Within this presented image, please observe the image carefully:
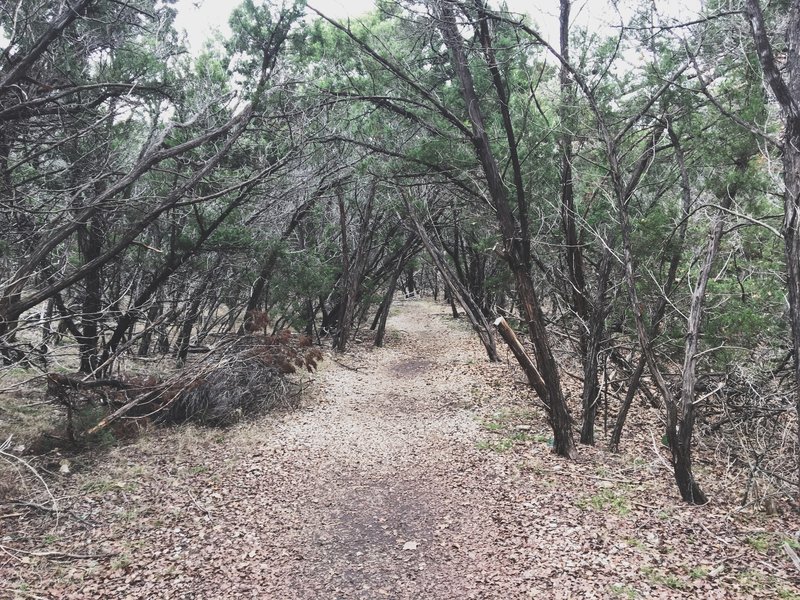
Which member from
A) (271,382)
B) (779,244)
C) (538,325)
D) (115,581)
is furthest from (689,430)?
(271,382)

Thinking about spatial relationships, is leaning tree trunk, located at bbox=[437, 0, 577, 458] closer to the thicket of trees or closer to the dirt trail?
the thicket of trees

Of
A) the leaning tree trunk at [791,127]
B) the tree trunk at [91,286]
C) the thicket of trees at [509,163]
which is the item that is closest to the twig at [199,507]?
the thicket of trees at [509,163]

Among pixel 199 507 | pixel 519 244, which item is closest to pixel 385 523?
pixel 199 507

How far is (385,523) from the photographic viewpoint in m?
5.48

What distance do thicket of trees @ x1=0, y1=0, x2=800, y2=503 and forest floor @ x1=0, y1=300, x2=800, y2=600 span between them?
2.16 feet

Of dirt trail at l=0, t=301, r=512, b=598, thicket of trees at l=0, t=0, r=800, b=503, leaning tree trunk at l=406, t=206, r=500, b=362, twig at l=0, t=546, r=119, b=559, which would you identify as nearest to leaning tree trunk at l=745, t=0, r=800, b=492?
thicket of trees at l=0, t=0, r=800, b=503

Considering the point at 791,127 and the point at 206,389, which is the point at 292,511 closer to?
the point at 206,389

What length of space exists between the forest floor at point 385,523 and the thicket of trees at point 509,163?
0.66m

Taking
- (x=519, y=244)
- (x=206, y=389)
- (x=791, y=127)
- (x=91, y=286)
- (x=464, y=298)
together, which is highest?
(x=791, y=127)

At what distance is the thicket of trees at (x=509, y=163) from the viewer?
5.55 meters

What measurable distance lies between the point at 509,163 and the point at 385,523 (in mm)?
5099

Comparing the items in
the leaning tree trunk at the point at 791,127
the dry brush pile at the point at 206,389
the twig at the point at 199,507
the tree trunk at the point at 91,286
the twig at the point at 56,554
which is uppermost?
the leaning tree trunk at the point at 791,127

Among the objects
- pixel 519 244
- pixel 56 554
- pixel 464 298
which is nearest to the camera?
pixel 56 554

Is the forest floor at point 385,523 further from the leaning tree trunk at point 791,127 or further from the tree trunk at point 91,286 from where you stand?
Answer: the tree trunk at point 91,286
